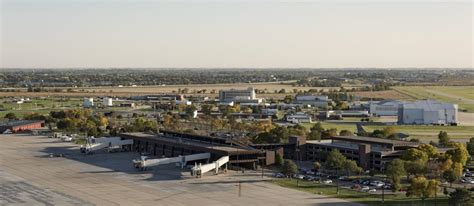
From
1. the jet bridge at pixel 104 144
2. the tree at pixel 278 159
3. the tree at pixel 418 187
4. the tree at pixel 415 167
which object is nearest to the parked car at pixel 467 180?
the tree at pixel 415 167

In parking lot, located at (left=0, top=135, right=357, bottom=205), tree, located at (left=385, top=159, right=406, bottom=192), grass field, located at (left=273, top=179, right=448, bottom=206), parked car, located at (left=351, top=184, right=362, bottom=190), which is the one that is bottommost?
grass field, located at (left=273, top=179, right=448, bottom=206)

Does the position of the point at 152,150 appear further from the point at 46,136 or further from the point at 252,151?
the point at 46,136

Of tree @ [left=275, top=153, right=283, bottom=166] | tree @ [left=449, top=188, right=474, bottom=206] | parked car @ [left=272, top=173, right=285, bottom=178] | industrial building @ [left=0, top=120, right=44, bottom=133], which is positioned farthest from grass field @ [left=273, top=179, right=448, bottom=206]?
industrial building @ [left=0, top=120, right=44, bottom=133]

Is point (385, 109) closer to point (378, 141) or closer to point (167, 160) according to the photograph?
point (378, 141)

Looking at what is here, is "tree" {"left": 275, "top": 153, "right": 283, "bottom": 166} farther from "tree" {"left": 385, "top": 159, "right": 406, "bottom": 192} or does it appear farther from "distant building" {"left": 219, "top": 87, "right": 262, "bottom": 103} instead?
"distant building" {"left": 219, "top": 87, "right": 262, "bottom": 103}

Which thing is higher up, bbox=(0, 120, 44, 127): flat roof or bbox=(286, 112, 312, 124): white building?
bbox=(0, 120, 44, 127): flat roof

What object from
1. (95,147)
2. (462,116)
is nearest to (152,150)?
(95,147)
